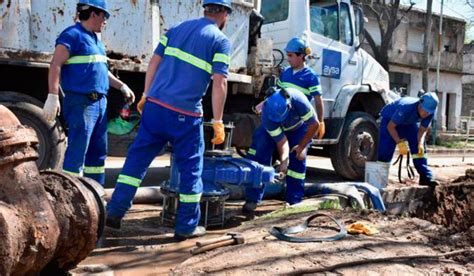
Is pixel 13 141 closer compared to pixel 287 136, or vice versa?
pixel 13 141

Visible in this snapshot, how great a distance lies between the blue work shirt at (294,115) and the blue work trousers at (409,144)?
243 cm

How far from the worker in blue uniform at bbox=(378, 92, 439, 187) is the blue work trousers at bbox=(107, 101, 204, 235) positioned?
3991 millimetres

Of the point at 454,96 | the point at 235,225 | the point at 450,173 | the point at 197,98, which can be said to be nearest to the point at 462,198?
the point at 450,173

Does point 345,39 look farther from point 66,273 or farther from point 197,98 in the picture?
point 66,273

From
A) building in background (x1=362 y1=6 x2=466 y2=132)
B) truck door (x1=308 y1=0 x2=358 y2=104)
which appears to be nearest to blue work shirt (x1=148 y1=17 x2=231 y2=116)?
truck door (x1=308 y1=0 x2=358 y2=104)

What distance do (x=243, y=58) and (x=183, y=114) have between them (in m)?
3.58

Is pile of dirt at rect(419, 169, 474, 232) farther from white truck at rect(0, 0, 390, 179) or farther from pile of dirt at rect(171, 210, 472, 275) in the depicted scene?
pile of dirt at rect(171, 210, 472, 275)

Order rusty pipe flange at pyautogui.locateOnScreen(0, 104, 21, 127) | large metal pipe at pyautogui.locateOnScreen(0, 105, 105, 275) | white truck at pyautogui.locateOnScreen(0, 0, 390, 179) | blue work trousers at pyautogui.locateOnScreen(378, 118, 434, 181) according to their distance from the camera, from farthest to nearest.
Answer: blue work trousers at pyautogui.locateOnScreen(378, 118, 434, 181), white truck at pyautogui.locateOnScreen(0, 0, 390, 179), rusty pipe flange at pyautogui.locateOnScreen(0, 104, 21, 127), large metal pipe at pyautogui.locateOnScreen(0, 105, 105, 275)

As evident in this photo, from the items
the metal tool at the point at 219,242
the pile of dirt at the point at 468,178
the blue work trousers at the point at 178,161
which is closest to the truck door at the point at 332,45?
the pile of dirt at the point at 468,178

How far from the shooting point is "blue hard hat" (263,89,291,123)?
5.02 metres

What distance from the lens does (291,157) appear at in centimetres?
561

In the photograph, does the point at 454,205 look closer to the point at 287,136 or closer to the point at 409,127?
the point at 409,127

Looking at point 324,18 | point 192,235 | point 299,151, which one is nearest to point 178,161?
point 192,235

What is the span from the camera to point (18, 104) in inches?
206
